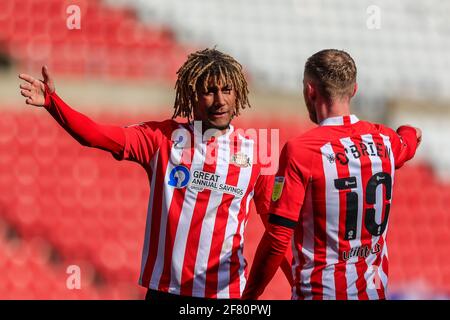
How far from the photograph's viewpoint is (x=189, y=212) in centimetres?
367

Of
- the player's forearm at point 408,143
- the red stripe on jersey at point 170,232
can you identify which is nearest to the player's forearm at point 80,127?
the red stripe on jersey at point 170,232

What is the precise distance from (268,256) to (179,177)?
704 millimetres

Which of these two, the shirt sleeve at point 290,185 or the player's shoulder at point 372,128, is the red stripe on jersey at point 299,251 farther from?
the player's shoulder at point 372,128

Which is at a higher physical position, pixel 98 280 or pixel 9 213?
pixel 9 213

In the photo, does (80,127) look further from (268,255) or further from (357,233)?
(357,233)

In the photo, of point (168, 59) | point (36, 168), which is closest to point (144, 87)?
point (168, 59)

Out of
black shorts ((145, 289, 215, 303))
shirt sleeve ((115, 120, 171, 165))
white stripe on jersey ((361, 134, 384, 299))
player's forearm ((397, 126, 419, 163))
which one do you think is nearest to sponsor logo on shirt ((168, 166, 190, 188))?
shirt sleeve ((115, 120, 171, 165))

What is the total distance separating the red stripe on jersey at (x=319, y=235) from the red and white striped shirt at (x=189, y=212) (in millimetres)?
613

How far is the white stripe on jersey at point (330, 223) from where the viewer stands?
3.14 metres

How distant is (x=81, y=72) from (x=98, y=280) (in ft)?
7.18

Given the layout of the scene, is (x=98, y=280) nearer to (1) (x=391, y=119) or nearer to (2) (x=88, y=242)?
(2) (x=88, y=242)

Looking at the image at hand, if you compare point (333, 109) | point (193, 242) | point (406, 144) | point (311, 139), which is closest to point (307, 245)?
point (311, 139)

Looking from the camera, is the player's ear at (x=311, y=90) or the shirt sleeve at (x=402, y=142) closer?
the player's ear at (x=311, y=90)
